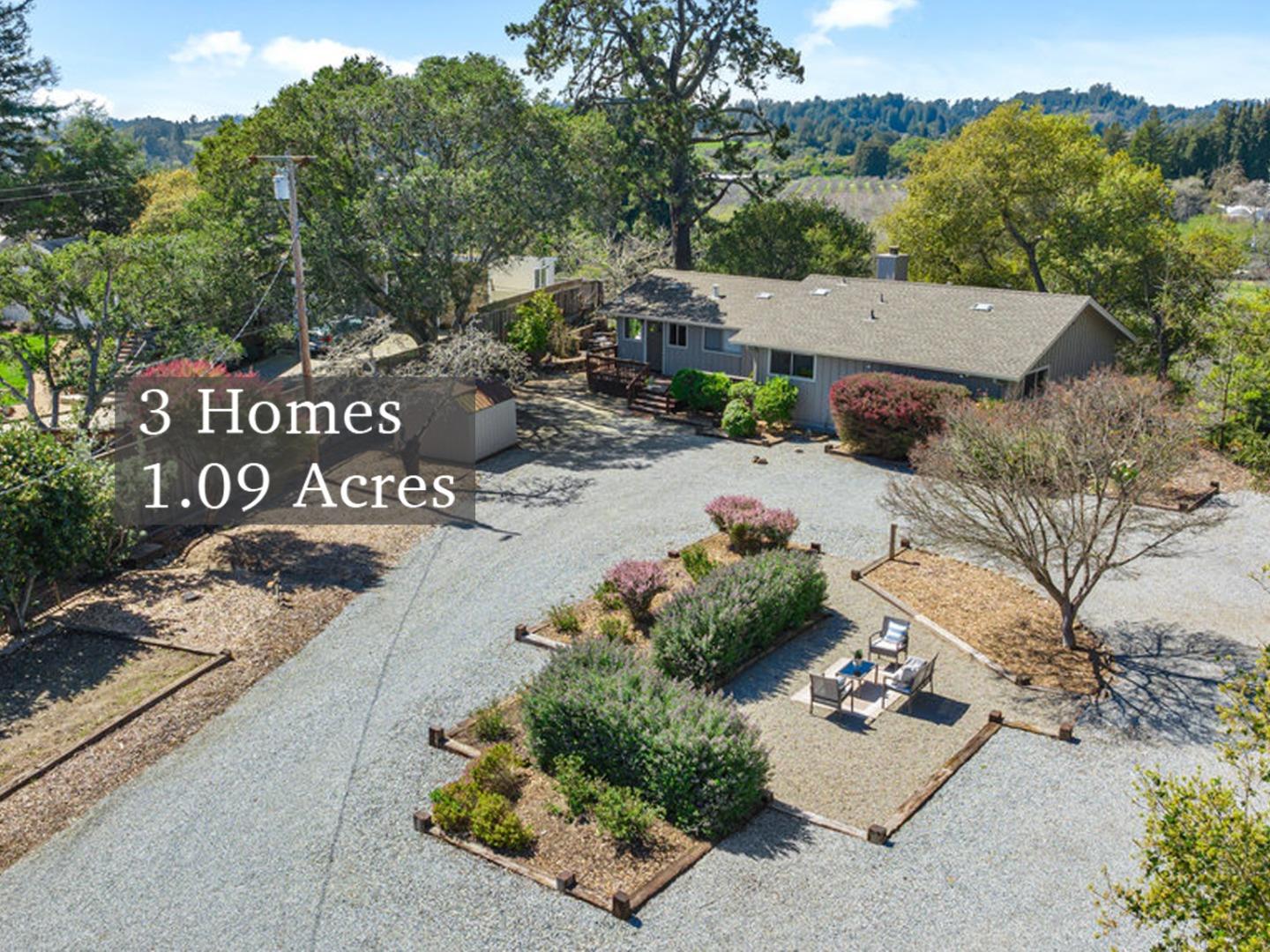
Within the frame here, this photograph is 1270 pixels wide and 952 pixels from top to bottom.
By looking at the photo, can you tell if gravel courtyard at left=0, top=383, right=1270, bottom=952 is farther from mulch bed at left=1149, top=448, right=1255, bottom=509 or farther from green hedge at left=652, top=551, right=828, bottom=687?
mulch bed at left=1149, top=448, right=1255, bottom=509

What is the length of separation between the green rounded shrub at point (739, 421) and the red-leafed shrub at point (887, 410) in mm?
2790

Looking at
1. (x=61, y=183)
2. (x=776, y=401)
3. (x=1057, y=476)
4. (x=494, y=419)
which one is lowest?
(x=494, y=419)

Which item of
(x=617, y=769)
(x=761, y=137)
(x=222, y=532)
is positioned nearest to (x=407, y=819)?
(x=617, y=769)

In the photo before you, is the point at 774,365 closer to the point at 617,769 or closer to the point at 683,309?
the point at 683,309

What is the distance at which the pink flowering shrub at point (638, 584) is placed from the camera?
681 inches

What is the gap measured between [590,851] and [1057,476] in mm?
9612

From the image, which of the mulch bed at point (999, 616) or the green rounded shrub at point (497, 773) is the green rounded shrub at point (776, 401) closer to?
the mulch bed at point (999, 616)

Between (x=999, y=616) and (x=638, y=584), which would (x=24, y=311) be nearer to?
(x=638, y=584)

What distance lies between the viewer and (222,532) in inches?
887

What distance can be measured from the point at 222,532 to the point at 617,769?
13786 millimetres

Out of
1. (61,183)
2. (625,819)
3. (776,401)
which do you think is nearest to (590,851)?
(625,819)

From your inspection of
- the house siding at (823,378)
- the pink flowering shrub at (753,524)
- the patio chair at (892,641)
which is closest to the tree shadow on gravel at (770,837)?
the patio chair at (892,641)

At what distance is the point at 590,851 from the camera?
38.2 ft

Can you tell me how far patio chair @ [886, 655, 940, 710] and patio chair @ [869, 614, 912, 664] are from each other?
0.33 metres
